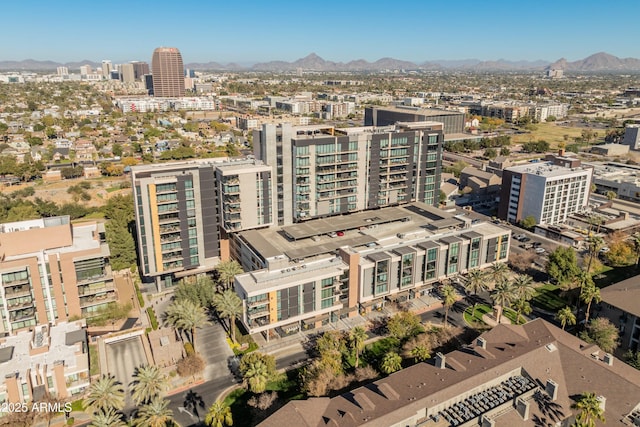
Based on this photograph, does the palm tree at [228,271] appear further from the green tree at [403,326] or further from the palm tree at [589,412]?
the palm tree at [589,412]

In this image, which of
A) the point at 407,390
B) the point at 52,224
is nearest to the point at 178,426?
the point at 407,390

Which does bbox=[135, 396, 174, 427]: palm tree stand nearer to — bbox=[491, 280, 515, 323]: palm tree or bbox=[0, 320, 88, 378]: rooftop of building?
bbox=[0, 320, 88, 378]: rooftop of building

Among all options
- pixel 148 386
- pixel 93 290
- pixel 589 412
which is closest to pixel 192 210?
pixel 93 290

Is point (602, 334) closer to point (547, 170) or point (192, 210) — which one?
point (547, 170)

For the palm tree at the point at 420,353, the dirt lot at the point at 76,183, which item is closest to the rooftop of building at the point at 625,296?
the palm tree at the point at 420,353

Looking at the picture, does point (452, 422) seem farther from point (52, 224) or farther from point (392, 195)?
point (52, 224)

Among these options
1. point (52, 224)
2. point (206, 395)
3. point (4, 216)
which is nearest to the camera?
point (206, 395)

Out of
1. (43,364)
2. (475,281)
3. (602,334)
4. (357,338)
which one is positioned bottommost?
(43,364)
